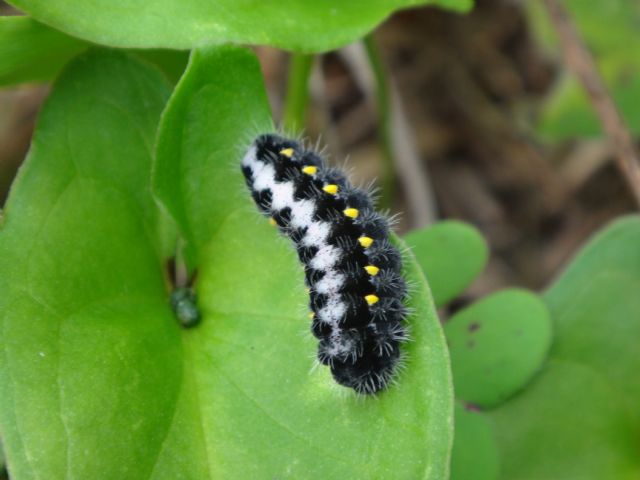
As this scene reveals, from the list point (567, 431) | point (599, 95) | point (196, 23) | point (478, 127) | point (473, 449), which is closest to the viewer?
point (196, 23)

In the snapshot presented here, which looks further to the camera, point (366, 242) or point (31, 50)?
point (31, 50)

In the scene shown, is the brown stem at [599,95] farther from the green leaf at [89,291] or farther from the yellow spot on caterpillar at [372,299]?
the green leaf at [89,291]

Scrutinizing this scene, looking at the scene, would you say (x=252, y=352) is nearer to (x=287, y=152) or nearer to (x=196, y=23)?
(x=287, y=152)

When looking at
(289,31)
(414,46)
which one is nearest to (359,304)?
(289,31)

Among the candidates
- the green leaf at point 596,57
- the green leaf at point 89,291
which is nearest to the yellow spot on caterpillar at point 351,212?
the green leaf at point 89,291

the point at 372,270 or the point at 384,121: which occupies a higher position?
the point at 372,270

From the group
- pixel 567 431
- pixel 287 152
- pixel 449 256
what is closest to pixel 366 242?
pixel 287 152
